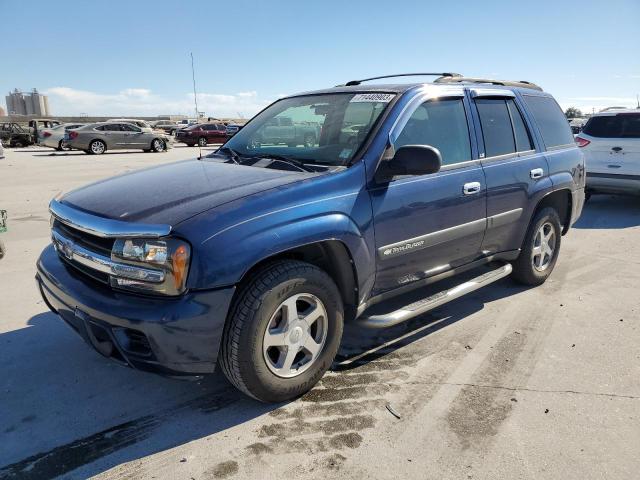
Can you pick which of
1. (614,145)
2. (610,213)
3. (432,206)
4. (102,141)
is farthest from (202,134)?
(432,206)

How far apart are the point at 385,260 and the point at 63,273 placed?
77.3 inches

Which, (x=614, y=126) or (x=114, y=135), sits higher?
Answer: (x=614, y=126)

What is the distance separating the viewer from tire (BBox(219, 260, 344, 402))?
2.69m

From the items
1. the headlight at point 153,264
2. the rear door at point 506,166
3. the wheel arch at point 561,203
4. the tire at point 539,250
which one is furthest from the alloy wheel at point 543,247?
the headlight at point 153,264

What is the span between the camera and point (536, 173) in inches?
181

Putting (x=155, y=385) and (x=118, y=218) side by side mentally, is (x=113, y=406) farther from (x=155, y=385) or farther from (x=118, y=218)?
(x=118, y=218)

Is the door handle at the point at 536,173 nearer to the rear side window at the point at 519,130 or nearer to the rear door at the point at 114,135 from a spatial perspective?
the rear side window at the point at 519,130

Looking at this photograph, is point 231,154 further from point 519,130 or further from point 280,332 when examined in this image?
point 519,130

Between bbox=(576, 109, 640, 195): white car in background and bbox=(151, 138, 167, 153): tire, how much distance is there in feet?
65.3

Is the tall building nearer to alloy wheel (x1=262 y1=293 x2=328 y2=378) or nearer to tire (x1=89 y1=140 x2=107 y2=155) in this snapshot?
tire (x1=89 y1=140 x2=107 y2=155)

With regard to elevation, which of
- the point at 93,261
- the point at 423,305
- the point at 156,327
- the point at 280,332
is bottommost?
the point at 423,305

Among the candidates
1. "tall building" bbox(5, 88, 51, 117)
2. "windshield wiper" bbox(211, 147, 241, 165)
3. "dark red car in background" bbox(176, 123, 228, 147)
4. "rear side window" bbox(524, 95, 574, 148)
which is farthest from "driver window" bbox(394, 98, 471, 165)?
"tall building" bbox(5, 88, 51, 117)

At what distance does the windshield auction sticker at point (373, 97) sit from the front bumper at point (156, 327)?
1.84 meters

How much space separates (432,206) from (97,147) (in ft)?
74.4
